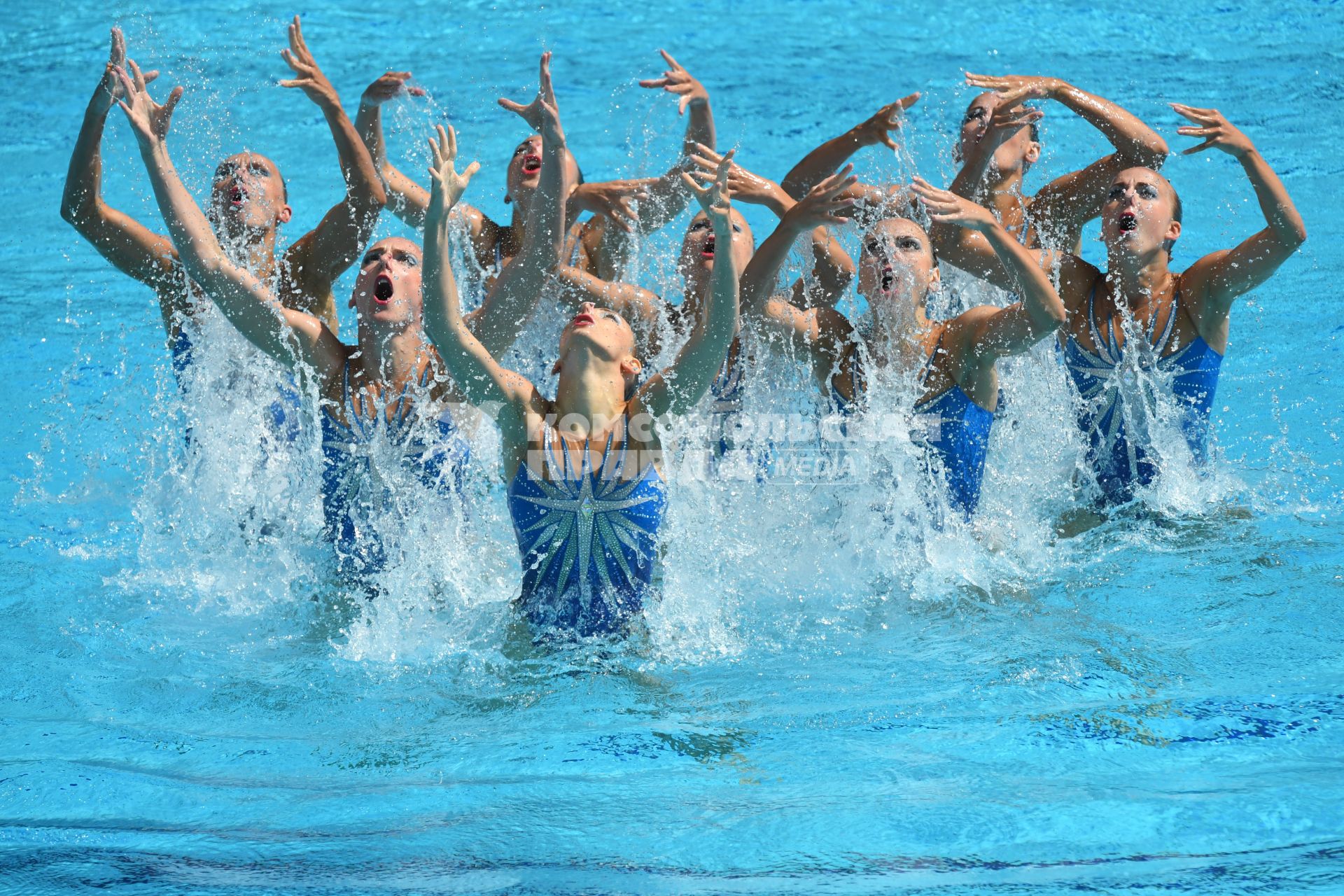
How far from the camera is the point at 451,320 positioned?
3775mm

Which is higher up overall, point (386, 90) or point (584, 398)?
point (386, 90)

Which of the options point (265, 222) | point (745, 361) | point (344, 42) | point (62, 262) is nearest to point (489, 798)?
point (745, 361)

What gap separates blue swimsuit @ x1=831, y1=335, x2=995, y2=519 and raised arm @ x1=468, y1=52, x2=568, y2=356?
1249 mm

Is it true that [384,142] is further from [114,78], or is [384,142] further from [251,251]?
[114,78]

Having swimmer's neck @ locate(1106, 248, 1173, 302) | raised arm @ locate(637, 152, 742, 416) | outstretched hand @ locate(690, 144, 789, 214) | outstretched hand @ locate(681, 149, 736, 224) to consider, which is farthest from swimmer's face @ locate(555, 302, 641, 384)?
swimmer's neck @ locate(1106, 248, 1173, 302)

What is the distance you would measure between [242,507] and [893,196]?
268 cm

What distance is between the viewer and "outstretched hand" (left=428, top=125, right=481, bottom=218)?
3.67m

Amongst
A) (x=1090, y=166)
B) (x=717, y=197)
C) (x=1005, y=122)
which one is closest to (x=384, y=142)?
(x=717, y=197)

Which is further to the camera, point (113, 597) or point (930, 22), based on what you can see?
point (930, 22)

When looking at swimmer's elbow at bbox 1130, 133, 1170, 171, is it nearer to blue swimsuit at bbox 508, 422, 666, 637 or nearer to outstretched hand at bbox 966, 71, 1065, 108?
outstretched hand at bbox 966, 71, 1065, 108

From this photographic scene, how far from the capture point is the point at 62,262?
8719 millimetres

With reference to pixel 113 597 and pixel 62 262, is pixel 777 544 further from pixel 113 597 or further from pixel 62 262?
pixel 62 262

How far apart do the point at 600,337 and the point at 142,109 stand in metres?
1.59

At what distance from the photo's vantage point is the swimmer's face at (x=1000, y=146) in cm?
556
